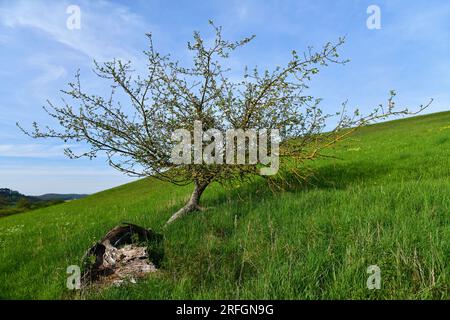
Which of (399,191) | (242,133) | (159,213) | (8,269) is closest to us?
(8,269)

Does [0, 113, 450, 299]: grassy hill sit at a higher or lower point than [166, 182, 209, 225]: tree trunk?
lower

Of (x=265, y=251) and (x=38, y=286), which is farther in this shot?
(x=38, y=286)

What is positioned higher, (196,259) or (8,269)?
(196,259)

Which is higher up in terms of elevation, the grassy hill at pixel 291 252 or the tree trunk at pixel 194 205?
the tree trunk at pixel 194 205

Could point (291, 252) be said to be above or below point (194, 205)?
below

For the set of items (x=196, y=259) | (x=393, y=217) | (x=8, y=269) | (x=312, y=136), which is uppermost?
(x=312, y=136)

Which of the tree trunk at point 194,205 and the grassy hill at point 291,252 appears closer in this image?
the grassy hill at point 291,252

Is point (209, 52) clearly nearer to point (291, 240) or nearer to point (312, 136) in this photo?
point (312, 136)

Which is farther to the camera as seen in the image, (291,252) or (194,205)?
(194,205)

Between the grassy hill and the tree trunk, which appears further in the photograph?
the tree trunk

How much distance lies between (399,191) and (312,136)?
2962 millimetres

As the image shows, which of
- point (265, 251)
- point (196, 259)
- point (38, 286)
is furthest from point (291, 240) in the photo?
point (38, 286)

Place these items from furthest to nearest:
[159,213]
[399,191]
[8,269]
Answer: [159,213]
[399,191]
[8,269]

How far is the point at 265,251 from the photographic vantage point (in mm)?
6875
